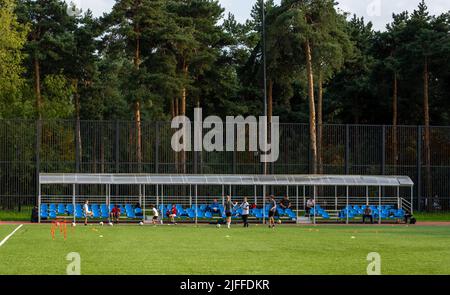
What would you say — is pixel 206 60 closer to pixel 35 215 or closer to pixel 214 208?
pixel 214 208

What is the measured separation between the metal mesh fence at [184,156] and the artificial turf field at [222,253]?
1735 cm

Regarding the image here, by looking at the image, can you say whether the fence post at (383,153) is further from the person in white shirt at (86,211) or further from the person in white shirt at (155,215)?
the person in white shirt at (86,211)

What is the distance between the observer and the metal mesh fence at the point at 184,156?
1988 inches

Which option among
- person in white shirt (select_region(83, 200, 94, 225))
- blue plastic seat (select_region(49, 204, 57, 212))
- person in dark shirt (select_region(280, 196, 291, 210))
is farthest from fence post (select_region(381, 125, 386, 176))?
blue plastic seat (select_region(49, 204, 57, 212))

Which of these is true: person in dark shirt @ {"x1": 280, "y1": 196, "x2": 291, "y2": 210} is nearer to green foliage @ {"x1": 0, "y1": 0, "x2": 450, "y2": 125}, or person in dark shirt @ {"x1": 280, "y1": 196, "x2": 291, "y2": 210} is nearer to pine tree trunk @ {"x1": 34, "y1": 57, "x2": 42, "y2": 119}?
green foliage @ {"x1": 0, "y1": 0, "x2": 450, "y2": 125}

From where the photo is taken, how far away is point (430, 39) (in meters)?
63.4

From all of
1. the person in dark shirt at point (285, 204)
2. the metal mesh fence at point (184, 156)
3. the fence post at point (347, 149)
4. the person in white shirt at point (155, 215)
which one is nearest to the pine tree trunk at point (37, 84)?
the metal mesh fence at point (184, 156)

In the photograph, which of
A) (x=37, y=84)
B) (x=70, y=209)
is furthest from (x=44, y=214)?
(x=37, y=84)

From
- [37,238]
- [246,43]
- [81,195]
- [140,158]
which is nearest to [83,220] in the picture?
[81,195]

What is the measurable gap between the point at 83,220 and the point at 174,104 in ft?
99.2

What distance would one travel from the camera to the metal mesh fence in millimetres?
50500

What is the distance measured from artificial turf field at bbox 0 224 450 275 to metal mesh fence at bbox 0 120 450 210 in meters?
17.4

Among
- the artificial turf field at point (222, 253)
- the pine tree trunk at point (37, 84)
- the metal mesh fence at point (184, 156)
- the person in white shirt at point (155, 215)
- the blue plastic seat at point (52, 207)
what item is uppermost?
the pine tree trunk at point (37, 84)
